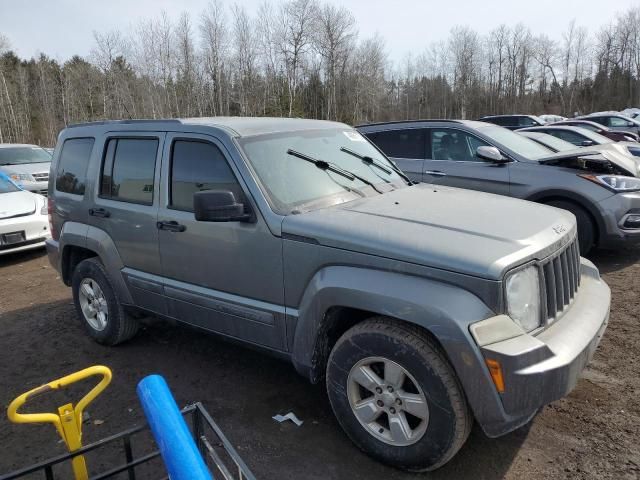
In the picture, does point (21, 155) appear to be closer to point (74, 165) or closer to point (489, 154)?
point (74, 165)

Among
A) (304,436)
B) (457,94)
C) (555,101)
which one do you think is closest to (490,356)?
(304,436)

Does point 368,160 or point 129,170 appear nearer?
point 368,160

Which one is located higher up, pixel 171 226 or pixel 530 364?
pixel 171 226

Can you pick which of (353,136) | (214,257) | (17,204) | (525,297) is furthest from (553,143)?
(17,204)

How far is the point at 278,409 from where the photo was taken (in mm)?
3371

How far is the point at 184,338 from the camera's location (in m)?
4.66

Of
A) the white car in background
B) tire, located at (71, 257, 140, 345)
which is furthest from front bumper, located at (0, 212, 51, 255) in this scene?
tire, located at (71, 257, 140, 345)

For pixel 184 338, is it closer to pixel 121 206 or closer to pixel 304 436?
pixel 121 206

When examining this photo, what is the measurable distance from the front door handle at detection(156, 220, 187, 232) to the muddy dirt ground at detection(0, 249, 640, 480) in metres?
1.19

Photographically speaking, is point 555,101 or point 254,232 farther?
point 555,101

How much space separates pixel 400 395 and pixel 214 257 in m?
1.57

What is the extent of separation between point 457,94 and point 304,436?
6032 cm

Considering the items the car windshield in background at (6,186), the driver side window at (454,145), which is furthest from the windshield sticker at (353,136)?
the car windshield in background at (6,186)

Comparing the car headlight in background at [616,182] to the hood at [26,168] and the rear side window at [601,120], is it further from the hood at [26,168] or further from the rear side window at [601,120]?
the rear side window at [601,120]
